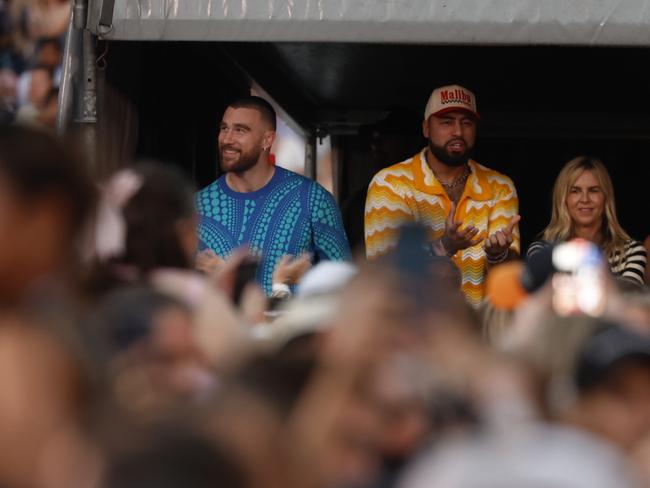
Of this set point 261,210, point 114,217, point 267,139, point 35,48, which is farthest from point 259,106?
point 114,217

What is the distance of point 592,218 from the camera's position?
5988mm

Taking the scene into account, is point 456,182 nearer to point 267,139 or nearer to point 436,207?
point 436,207

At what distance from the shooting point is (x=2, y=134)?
245 cm

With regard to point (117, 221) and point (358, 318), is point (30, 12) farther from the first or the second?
point (358, 318)

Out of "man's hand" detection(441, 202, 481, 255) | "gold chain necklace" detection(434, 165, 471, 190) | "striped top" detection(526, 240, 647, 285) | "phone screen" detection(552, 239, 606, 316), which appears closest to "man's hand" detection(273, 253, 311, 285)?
"man's hand" detection(441, 202, 481, 255)

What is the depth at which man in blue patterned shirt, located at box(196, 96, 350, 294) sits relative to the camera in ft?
20.0

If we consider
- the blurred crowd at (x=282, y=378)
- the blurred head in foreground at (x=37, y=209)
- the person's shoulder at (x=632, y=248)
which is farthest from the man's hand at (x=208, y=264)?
the blurred head in foreground at (x=37, y=209)

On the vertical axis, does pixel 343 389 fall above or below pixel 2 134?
below

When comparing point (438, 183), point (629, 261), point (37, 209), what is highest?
point (438, 183)

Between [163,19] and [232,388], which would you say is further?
[163,19]

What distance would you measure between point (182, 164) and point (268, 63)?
1225 millimetres

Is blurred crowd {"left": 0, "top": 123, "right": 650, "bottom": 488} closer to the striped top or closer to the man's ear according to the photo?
the striped top

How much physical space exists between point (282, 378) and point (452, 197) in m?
4.12

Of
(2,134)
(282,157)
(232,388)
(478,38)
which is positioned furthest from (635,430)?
(282,157)
